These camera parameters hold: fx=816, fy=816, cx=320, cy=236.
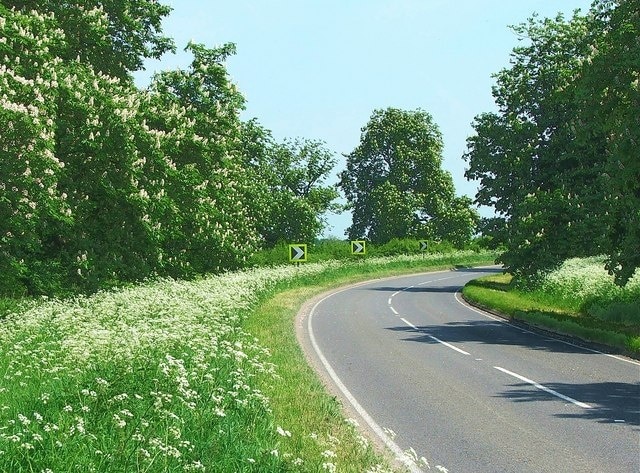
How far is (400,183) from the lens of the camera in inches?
3327

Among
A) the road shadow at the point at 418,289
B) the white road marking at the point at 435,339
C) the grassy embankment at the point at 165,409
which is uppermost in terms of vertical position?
the grassy embankment at the point at 165,409

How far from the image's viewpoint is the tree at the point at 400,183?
8175 cm

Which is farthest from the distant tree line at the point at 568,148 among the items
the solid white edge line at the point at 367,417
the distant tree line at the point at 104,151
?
the distant tree line at the point at 104,151

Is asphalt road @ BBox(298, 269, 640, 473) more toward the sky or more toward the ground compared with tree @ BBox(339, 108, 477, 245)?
more toward the ground

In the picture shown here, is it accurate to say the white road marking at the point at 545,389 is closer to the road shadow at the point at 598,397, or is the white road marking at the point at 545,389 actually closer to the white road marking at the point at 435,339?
the road shadow at the point at 598,397

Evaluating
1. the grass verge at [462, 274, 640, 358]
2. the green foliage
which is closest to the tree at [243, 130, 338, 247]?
the green foliage

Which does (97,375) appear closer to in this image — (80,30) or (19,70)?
(19,70)

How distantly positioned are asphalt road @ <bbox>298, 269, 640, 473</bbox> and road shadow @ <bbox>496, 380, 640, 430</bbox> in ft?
0.06

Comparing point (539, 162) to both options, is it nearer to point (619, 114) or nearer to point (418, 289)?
point (418, 289)

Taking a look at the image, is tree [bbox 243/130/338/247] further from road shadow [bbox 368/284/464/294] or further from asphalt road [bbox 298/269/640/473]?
asphalt road [bbox 298/269/640/473]

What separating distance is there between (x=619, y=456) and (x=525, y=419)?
217cm

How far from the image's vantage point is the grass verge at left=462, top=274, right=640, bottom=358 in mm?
20266

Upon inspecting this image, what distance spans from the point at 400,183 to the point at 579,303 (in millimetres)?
55333

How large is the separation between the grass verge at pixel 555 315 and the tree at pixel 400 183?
1525 inches
